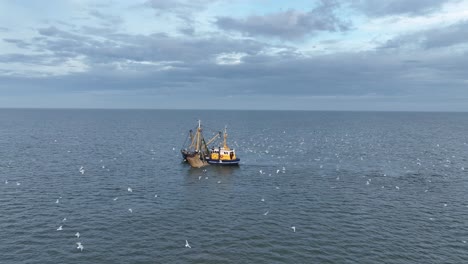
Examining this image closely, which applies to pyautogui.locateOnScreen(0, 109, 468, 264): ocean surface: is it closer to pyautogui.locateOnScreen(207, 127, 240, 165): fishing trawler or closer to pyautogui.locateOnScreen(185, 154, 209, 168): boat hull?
pyautogui.locateOnScreen(207, 127, 240, 165): fishing trawler

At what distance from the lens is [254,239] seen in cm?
A: 4675

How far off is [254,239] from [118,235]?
18.8m

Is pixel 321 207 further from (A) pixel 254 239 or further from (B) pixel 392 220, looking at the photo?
(A) pixel 254 239

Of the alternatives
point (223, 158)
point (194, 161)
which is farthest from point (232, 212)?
point (223, 158)

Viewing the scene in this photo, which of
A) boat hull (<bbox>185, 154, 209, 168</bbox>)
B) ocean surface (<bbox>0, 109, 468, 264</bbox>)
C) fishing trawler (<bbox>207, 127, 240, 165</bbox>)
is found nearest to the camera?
ocean surface (<bbox>0, 109, 468, 264</bbox>)

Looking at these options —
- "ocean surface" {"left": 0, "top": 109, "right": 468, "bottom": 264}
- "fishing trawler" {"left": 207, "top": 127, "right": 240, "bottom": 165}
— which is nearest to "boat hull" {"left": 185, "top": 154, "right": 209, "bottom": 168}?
"ocean surface" {"left": 0, "top": 109, "right": 468, "bottom": 264}

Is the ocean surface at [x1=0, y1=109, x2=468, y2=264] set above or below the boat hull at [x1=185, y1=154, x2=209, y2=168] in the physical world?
below

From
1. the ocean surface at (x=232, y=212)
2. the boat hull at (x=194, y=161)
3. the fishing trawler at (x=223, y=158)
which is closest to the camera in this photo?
the ocean surface at (x=232, y=212)

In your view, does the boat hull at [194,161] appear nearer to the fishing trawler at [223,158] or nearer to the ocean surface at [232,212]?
the ocean surface at [232,212]

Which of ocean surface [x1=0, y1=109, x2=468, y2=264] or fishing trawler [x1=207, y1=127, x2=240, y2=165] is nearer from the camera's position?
ocean surface [x1=0, y1=109, x2=468, y2=264]

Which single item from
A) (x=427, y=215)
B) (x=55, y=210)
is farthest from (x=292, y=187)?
(x=55, y=210)

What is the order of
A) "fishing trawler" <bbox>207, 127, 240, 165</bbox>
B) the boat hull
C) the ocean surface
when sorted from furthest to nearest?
1. "fishing trawler" <bbox>207, 127, 240, 165</bbox>
2. the boat hull
3. the ocean surface

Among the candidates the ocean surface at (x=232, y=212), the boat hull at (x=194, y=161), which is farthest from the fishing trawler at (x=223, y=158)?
the boat hull at (x=194, y=161)

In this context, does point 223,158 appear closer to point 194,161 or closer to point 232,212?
point 194,161
